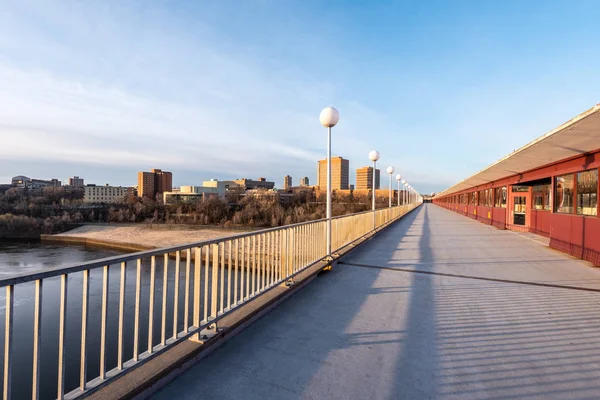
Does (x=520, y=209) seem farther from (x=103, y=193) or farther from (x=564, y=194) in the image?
(x=103, y=193)

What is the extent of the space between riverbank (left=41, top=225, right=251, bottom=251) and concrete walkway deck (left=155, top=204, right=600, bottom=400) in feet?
108

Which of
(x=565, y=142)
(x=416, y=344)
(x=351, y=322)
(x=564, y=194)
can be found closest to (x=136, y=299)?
(x=351, y=322)

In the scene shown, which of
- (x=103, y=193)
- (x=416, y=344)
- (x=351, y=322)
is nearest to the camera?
(x=416, y=344)

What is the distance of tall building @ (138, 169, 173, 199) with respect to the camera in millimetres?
109375

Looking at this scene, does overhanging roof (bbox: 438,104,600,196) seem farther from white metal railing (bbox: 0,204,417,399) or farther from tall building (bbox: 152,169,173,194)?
tall building (bbox: 152,169,173,194)

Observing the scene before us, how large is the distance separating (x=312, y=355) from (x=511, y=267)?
5540mm

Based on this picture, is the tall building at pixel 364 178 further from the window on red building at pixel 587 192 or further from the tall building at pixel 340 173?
the window on red building at pixel 587 192

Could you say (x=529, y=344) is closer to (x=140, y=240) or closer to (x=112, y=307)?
(x=112, y=307)

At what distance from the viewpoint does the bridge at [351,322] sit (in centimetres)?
215

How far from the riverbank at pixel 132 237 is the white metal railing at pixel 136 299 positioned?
82.4ft

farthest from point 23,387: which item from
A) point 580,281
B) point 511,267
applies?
point 580,281

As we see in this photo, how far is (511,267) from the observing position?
246 inches

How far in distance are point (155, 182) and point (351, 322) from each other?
125 meters

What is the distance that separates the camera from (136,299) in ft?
7.57
